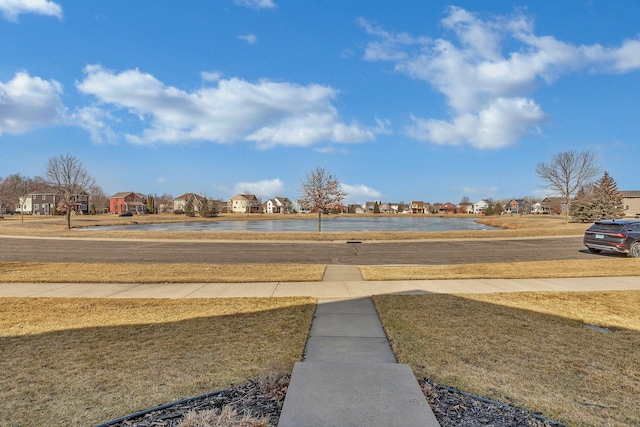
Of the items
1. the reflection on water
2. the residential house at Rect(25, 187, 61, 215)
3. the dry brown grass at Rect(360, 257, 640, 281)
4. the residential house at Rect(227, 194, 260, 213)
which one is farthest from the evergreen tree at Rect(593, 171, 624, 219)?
the residential house at Rect(25, 187, 61, 215)

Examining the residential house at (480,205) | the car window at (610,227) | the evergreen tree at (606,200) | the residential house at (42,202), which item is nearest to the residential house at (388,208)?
the residential house at (480,205)

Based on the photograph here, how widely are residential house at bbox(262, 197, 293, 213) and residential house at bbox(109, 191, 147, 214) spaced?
45770 mm

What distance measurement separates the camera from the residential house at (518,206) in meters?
129

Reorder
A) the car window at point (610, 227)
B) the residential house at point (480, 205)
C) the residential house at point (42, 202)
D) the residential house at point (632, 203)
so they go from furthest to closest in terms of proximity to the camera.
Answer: the residential house at point (480, 205), the residential house at point (42, 202), the residential house at point (632, 203), the car window at point (610, 227)

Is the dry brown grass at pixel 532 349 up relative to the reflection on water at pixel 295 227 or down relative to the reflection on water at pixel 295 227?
up

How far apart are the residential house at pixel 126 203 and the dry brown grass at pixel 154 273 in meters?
107

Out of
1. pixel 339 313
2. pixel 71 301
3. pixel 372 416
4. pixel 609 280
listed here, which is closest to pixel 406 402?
pixel 372 416

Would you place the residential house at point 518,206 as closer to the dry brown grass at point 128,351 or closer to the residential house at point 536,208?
the residential house at point 536,208

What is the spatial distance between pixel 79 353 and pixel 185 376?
6.27 feet

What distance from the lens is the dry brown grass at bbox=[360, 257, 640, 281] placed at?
33.3 feet

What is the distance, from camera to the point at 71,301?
7.40m

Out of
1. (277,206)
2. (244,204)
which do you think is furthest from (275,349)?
(277,206)

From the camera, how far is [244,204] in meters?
129

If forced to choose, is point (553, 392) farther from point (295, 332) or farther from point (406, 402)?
point (295, 332)
